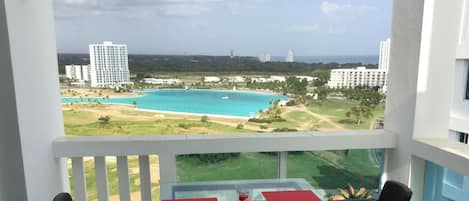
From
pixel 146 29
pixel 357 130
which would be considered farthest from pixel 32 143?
pixel 357 130

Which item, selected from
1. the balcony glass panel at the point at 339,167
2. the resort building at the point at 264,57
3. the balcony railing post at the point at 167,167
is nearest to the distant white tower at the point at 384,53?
the balcony glass panel at the point at 339,167

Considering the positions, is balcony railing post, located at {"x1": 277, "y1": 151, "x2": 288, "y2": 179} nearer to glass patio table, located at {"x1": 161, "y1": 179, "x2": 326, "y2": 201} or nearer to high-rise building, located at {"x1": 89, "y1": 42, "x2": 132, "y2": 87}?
glass patio table, located at {"x1": 161, "y1": 179, "x2": 326, "y2": 201}

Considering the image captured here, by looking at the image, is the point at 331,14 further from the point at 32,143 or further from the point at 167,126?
the point at 32,143

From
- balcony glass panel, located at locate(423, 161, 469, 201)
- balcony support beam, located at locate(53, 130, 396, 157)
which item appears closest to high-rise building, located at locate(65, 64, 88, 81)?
balcony support beam, located at locate(53, 130, 396, 157)

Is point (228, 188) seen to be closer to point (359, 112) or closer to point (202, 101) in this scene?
point (202, 101)

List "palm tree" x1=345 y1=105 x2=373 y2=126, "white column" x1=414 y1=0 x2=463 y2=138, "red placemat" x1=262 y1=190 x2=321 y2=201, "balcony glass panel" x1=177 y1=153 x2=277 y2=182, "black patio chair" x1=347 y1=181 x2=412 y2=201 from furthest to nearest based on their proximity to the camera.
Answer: "palm tree" x1=345 y1=105 x2=373 y2=126 < "balcony glass panel" x1=177 y1=153 x2=277 y2=182 < "white column" x1=414 y1=0 x2=463 y2=138 < "red placemat" x1=262 y1=190 x2=321 y2=201 < "black patio chair" x1=347 y1=181 x2=412 y2=201

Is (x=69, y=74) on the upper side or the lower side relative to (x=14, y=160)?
upper
